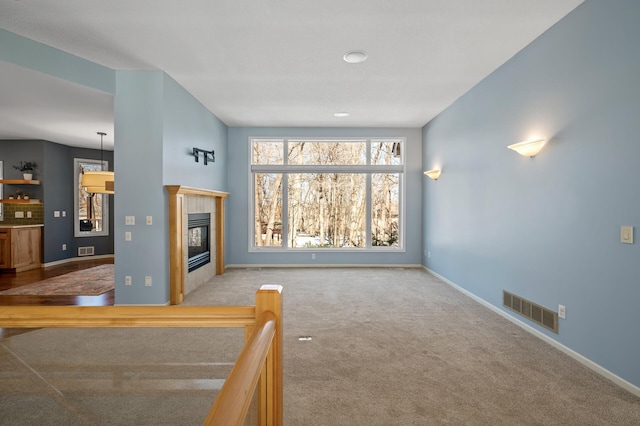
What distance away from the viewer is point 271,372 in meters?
1.09

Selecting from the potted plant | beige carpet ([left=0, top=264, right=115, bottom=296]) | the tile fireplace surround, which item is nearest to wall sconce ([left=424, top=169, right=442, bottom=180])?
the tile fireplace surround

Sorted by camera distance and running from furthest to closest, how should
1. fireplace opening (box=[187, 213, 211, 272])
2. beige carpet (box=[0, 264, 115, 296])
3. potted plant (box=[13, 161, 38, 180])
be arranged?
potted plant (box=[13, 161, 38, 180])
fireplace opening (box=[187, 213, 211, 272])
beige carpet (box=[0, 264, 115, 296])

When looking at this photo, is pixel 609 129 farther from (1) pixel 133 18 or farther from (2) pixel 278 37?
(1) pixel 133 18

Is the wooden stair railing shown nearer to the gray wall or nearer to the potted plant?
the gray wall

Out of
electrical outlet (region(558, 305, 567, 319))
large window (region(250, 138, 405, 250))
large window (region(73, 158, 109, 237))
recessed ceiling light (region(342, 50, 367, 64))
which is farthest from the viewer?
large window (region(73, 158, 109, 237))

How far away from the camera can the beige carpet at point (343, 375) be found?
1966 millimetres

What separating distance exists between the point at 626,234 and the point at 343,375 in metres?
2.23

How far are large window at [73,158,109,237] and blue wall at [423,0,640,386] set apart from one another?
8079 millimetres

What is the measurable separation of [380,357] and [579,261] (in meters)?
1.81

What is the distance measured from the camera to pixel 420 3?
2607 millimetres

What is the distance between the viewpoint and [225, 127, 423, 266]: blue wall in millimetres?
6551

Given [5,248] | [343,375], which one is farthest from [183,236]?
[5,248]

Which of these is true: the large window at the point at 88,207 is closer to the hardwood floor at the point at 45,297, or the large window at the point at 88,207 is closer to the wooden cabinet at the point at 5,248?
the hardwood floor at the point at 45,297

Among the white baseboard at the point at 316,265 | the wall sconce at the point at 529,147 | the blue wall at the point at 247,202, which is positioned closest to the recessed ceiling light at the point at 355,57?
the wall sconce at the point at 529,147
